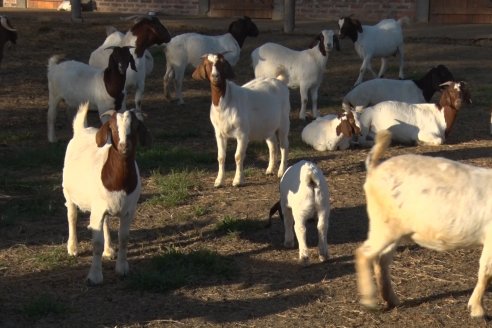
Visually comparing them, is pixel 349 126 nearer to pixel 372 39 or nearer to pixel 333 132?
pixel 333 132

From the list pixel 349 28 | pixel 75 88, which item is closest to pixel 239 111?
pixel 75 88

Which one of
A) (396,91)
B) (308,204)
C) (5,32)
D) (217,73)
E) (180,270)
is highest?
(217,73)

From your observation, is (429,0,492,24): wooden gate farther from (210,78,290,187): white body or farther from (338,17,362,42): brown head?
(210,78,290,187): white body

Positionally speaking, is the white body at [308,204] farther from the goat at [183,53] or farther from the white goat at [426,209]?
the goat at [183,53]

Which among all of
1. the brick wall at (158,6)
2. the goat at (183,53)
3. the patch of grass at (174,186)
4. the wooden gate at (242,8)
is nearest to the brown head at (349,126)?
the patch of grass at (174,186)

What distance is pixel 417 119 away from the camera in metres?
12.6

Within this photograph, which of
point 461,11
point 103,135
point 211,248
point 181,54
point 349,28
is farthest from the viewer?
point 461,11

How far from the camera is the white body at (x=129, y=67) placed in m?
13.3

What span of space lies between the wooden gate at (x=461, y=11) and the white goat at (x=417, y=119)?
40.7 ft

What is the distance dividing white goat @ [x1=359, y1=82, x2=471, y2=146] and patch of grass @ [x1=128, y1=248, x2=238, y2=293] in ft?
17.1

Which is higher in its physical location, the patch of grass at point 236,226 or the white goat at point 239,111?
the white goat at point 239,111

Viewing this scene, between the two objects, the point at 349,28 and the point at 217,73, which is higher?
the point at 217,73

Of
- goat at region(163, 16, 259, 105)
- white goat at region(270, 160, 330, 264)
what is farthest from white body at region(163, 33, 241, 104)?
white goat at region(270, 160, 330, 264)

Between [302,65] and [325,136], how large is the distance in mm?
2545
